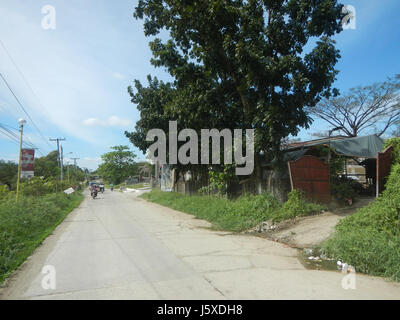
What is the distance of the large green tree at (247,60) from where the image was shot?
9.24m

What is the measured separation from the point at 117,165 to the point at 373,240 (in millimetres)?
73760

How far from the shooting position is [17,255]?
19.6ft

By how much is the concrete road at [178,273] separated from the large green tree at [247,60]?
4.78 meters

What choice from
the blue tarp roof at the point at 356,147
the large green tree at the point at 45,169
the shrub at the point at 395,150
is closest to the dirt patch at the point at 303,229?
the shrub at the point at 395,150

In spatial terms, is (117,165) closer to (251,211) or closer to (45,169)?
(45,169)

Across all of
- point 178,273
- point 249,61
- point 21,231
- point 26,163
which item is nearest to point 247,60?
point 249,61

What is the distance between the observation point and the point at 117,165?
2923 inches

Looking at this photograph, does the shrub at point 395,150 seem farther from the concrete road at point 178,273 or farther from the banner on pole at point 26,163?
the banner on pole at point 26,163

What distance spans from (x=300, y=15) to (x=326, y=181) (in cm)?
623

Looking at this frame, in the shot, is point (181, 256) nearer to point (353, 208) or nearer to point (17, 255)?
point (17, 255)

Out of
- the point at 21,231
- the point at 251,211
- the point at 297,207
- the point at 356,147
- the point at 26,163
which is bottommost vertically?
the point at 21,231

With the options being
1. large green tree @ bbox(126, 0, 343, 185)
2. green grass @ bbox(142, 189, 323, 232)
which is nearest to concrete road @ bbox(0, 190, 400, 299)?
green grass @ bbox(142, 189, 323, 232)

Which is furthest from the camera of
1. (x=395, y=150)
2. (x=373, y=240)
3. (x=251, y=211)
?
(x=251, y=211)
